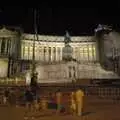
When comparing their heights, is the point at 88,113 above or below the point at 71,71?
below

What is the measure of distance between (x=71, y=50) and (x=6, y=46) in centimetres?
1555

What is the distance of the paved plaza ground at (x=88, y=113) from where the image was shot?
16.9 m

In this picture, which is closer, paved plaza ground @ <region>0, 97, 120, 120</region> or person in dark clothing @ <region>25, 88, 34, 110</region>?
paved plaza ground @ <region>0, 97, 120, 120</region>

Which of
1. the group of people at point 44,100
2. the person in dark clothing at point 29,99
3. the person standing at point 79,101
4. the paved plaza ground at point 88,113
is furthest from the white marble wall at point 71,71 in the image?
the person standing at point 79,101

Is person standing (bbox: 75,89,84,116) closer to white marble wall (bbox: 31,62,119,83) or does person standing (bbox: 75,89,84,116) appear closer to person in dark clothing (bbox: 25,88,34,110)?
person in dark clothing (bbox: 25,88,34,110)

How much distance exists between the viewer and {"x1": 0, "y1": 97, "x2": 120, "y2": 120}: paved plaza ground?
16894 mm

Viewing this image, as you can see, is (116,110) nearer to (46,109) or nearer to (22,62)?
(46,109)

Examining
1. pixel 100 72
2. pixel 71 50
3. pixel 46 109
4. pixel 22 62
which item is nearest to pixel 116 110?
pixel 46 109

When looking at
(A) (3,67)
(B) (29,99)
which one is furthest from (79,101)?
(A) (3,67)

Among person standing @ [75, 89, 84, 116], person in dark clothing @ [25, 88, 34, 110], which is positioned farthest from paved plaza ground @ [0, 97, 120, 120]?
person in dark clothing @ [25, 88, 34, 110]

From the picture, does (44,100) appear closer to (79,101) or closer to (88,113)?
(88,113)

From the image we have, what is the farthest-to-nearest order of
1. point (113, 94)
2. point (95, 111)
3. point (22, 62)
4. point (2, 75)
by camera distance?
point (22, 62)
point (2, 75)
point (113, 94)
point (95, 111)

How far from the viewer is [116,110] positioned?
779 inches

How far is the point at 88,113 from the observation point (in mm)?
18578
